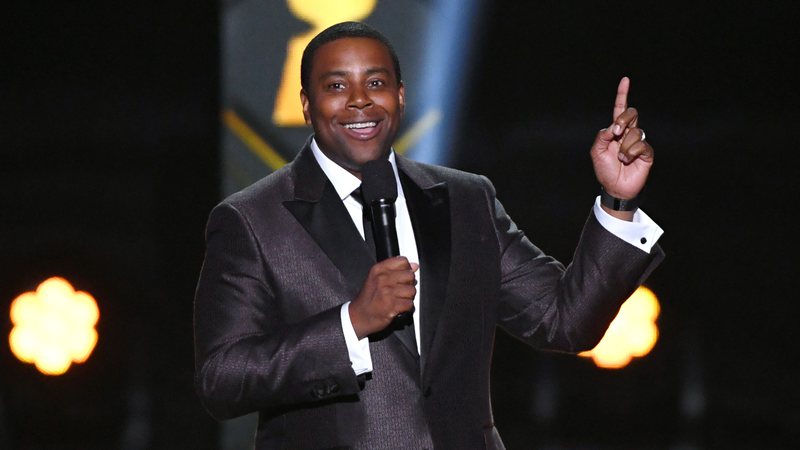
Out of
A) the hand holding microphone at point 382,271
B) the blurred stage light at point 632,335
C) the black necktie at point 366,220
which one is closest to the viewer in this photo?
the hand holding microphone at point 382,271

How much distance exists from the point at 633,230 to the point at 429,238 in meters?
0.34

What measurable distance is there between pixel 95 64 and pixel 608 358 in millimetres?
2256

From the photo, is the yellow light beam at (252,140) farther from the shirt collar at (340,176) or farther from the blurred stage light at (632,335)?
the shirt collar at (340,176)

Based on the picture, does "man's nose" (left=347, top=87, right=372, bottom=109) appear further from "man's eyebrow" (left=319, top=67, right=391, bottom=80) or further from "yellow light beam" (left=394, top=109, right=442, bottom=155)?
"yellow light beam" (left=394, top=109, right=442, bottom=155)

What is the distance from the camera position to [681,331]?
468 cm

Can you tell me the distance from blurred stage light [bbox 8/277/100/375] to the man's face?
2.97m

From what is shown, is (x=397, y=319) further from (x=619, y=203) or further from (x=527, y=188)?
(x=527, y=188)

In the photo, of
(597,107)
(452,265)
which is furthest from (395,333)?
(597,107)

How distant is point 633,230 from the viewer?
200cm

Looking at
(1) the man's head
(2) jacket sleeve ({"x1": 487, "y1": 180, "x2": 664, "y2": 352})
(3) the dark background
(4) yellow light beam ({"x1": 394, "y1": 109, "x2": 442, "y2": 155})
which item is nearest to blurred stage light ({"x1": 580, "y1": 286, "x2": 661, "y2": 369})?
(3) the dark background

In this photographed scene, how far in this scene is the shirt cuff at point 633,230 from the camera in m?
2.00

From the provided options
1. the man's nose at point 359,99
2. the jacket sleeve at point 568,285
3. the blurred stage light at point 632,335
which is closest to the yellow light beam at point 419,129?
the blurred stage light at point 632,335

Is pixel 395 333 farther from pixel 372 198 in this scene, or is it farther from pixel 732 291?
pixel 732 291

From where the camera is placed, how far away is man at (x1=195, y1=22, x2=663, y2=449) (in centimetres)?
185
